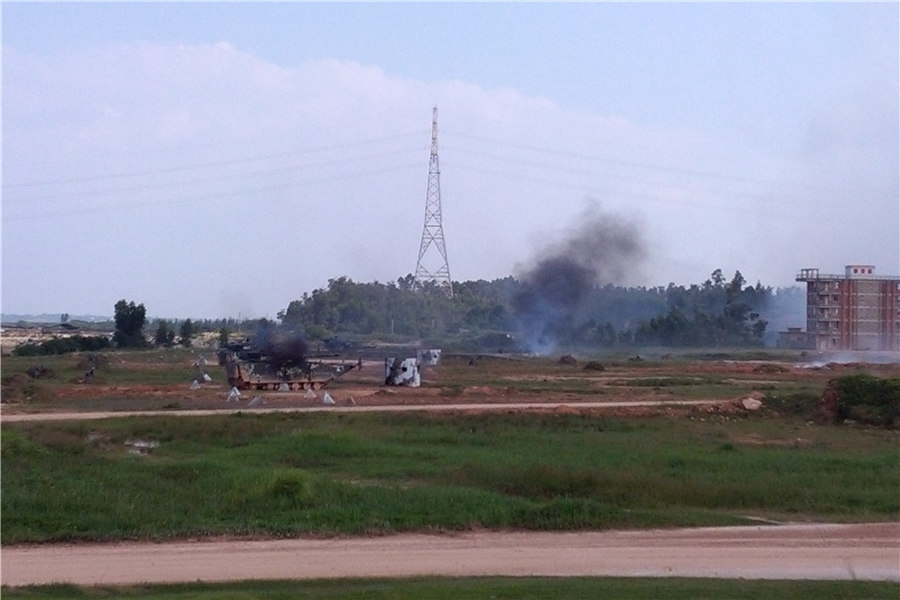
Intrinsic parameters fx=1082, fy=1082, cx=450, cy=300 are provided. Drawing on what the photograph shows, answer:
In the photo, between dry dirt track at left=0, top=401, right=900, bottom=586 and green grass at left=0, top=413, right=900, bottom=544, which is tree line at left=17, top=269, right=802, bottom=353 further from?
dry dirt track at left=0, top=401, right=900, bottom=586

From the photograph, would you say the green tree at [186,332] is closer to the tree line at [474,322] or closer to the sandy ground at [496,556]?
the tree line at [474,322]

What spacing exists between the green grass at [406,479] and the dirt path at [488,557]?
85cm

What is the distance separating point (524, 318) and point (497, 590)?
94321 mm

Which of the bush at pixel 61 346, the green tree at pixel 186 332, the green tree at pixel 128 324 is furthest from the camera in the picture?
the green tree at pixel 186 332

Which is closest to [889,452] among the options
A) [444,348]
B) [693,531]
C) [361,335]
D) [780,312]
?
[693,531]

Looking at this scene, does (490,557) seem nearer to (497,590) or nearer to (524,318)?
(497,590)

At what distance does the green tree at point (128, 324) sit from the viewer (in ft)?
303

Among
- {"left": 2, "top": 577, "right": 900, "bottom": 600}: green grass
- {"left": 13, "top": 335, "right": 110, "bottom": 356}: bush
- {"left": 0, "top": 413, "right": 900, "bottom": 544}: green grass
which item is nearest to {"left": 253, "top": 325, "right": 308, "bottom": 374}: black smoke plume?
{"left": 0, "top": 413, "right": 900, "bottom": 544}: green grass

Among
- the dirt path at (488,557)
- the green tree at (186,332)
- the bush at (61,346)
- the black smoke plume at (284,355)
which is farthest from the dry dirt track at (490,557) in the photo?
the green tree at (186,332)

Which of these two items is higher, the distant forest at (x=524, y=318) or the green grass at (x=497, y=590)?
the distant forest at (x=524, y=318)

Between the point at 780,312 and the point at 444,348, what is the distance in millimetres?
57793

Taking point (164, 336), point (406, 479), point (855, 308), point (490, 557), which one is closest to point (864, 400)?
point (406, 479)

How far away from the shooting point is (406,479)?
80.3 ft

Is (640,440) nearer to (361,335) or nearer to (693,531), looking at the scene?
(693,531)
